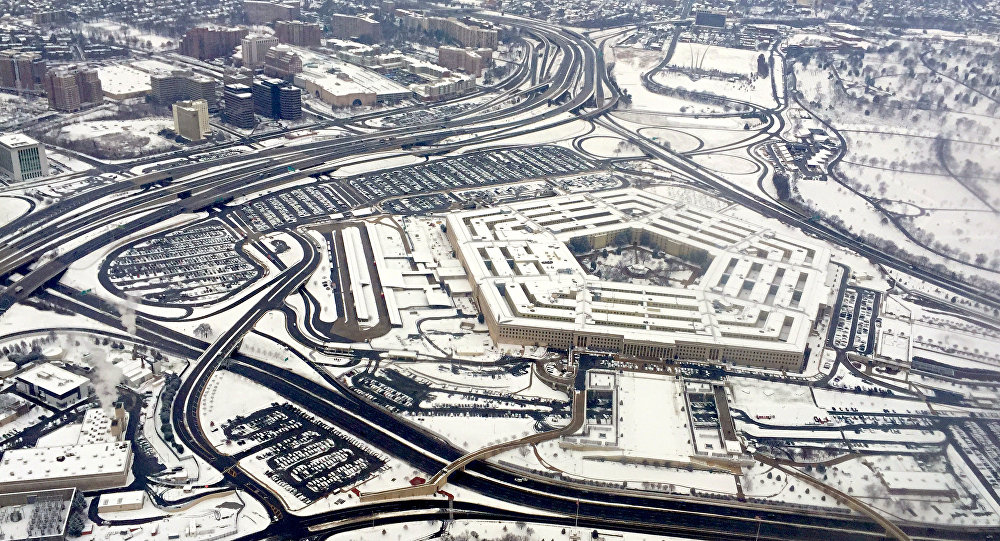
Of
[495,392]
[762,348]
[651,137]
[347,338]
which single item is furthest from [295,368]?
[651,137]

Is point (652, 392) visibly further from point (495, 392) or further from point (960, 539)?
point (960, 539)

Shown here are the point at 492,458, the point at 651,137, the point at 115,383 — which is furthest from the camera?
the point at 651,137

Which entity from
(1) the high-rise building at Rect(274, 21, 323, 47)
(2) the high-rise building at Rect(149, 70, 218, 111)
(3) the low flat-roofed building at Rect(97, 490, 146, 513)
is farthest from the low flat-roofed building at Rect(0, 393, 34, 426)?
(1) the high-rise building at Rect(274, 21, 323, 47)

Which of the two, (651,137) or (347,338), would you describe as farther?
(651,137)

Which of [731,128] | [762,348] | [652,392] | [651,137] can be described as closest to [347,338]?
[652,392]

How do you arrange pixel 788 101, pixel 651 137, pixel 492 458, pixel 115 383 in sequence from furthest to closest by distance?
pixel 788 101 → pixel 651 137 → pixel 115 383 → pixel 492 458

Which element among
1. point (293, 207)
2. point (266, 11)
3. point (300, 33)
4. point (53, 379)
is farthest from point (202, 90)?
point (53, 379)

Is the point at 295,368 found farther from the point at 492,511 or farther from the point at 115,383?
the point at 492,511
